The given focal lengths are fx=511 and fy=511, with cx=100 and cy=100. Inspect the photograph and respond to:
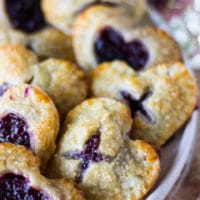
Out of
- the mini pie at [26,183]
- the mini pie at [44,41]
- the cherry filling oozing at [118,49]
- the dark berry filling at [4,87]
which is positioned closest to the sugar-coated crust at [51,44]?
the mini pie at [44,41]

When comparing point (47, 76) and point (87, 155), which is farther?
point (47, 76)

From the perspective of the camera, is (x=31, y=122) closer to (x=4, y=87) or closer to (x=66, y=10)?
(x=4, y=87)

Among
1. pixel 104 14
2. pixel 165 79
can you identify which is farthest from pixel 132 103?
pixel 104 14

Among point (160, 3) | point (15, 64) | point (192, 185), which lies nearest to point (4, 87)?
point (15, 64)

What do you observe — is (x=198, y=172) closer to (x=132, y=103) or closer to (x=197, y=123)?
(x=197, y=123)

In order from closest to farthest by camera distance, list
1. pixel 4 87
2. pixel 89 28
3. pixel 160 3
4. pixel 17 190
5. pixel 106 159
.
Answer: pixel 17 190
pixel 106 159
pixel 4 87
pixel 89 28
pixel 160 3

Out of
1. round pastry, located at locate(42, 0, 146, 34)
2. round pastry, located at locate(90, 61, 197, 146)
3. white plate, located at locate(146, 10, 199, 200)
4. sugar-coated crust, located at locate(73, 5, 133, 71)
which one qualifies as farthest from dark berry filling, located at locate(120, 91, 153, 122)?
round pastry, located at locate(42, 0, 146, 34)

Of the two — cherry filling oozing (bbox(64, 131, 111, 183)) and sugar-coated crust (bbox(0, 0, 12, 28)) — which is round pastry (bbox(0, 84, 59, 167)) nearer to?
cherry filling oozing (bbox(64, 131, 111, 183))

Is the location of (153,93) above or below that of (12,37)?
above
